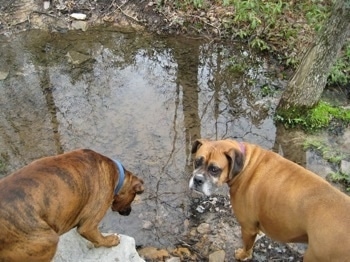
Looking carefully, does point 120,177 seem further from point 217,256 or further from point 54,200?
point 217,256

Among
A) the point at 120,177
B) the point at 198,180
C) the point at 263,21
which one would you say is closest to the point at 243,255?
the point at 198,180

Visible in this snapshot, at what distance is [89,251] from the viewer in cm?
525

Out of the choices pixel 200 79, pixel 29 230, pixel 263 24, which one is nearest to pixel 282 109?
pixel 200 79

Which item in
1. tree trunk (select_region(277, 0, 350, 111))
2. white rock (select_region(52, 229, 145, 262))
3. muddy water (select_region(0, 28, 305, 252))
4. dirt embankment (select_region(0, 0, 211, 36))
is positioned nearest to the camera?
white rock (select_region(52, 229, 145, 262))

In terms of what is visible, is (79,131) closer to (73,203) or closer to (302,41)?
(73,203)

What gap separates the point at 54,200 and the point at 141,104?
374cm

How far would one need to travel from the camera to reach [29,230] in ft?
14.1

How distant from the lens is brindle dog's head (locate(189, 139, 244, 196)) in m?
4.95

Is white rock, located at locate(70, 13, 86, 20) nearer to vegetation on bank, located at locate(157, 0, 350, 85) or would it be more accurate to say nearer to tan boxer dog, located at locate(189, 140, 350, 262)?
vegetation on bank, located at locate(157, 0, 350, 85)

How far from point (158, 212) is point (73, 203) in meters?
1.75

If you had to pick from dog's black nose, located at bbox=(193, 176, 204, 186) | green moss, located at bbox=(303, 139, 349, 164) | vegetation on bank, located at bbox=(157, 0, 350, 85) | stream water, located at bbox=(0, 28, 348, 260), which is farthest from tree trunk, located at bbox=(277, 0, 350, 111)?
dog's black nose, located at bbox=(193, 176, 204, 186)

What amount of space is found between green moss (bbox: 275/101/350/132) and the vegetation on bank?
135 cm

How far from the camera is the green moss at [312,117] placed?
24.1 feet

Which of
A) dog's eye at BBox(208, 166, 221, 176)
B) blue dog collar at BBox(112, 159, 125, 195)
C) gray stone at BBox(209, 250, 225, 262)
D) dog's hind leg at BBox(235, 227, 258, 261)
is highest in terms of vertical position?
dog's eye at BBox(208, 166, 221, 176)
